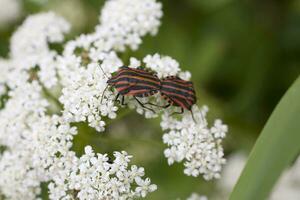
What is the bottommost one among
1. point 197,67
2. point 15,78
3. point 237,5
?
point 15,78

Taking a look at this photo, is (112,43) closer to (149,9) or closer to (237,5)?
(149,9)

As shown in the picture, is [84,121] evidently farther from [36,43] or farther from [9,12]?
[9,12]

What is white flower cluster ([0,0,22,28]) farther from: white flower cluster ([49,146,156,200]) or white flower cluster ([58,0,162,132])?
white flower cluster ([49,146,156,200])

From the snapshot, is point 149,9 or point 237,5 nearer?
point 149,9

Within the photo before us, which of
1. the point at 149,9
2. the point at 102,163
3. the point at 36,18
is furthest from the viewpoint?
the point at 36,18

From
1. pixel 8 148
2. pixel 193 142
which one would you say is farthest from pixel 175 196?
pixel 8 148

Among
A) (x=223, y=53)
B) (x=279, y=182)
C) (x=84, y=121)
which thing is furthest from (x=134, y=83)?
(x=223, y=53)

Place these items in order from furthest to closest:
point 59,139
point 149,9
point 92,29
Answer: point 92,29
point 149,9
point 59,139

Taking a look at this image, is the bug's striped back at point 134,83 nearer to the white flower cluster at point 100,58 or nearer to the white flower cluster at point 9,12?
the white flower cluster at point 100,58
